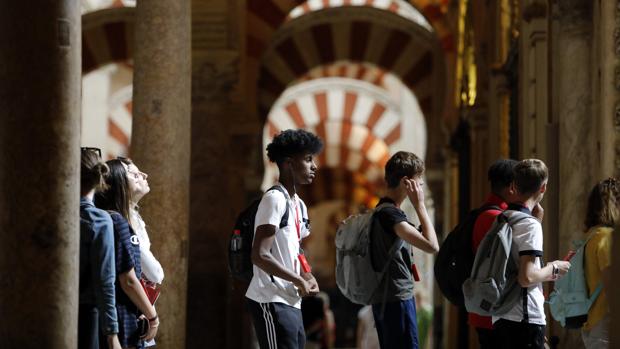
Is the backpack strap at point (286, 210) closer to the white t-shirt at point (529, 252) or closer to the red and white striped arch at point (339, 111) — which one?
the white t-shirt at point (529, 252)

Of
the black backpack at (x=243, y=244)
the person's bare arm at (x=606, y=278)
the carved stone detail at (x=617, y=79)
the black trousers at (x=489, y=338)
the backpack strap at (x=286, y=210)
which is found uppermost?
the carved stone detail at (x=617, y=79)

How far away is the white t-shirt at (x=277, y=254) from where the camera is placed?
518 cm

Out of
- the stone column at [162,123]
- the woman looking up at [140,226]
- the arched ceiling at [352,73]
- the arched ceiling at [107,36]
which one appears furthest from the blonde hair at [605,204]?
the arched ceiling at [352,73]

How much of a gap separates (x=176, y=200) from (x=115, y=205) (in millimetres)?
3200

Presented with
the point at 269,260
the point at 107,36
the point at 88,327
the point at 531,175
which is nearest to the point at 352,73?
the point at 107,36

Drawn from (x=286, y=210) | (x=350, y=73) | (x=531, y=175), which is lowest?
(x=286, y=210)

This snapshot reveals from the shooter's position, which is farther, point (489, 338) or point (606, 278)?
point (489, 338)

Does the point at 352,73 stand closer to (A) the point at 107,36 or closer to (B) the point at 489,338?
(A) the point at 107,36

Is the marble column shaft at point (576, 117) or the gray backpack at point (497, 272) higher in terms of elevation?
the marble column shaft at point (576, 117)

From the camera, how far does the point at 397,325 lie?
18.1 feet

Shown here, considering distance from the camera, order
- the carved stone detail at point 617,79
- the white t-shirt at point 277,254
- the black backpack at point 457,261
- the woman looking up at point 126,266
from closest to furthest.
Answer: the woman looking up at point 126,266 → the white t-shirt at point 277,254 → the black backpack at point 457,261 → the carved stone detail at point 617,79

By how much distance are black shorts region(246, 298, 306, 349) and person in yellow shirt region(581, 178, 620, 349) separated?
110 centimetres

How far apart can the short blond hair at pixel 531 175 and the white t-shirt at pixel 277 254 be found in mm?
829

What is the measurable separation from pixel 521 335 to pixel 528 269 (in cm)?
26
